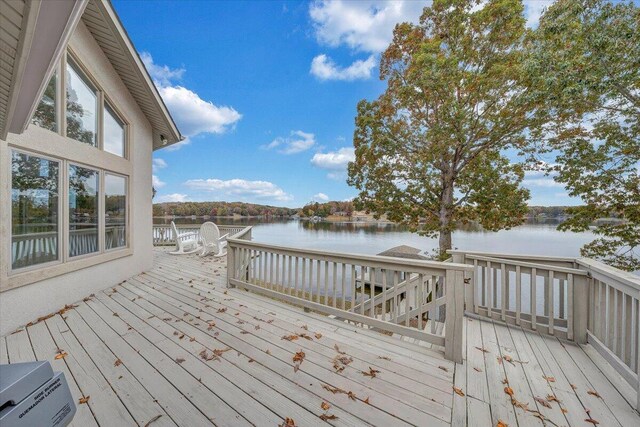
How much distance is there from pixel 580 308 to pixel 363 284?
234 cm

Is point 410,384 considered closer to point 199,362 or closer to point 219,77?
point 199,362

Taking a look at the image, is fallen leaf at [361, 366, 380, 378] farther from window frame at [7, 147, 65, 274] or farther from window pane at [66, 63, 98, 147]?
window pane at [66, 63, 98, 147]

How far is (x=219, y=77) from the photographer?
12859mm

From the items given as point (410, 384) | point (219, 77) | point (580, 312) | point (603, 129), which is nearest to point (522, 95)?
point (603, 129)

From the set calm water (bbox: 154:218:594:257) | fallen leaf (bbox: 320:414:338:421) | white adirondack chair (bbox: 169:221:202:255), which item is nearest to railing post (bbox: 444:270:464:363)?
fallen leaf (bbox: 320:414:338:421)

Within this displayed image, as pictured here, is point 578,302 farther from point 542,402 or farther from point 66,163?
point 66,163

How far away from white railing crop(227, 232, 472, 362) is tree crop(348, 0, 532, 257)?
213 inches

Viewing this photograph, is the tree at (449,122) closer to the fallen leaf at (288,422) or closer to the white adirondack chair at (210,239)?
the white adirondack chair at (210,239)

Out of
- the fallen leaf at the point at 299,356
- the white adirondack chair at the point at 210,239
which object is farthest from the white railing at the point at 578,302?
the white adirondack chair at the point at 210,239

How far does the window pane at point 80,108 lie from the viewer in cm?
417

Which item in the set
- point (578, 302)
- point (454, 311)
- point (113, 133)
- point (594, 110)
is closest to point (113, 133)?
point (113, 133)

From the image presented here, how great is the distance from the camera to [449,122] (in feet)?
23.2

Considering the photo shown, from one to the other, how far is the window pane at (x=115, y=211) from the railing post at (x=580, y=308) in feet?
23.7

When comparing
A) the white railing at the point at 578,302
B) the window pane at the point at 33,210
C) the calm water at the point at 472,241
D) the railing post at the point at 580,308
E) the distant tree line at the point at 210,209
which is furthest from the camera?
the distant tree line at the point at 210,209
